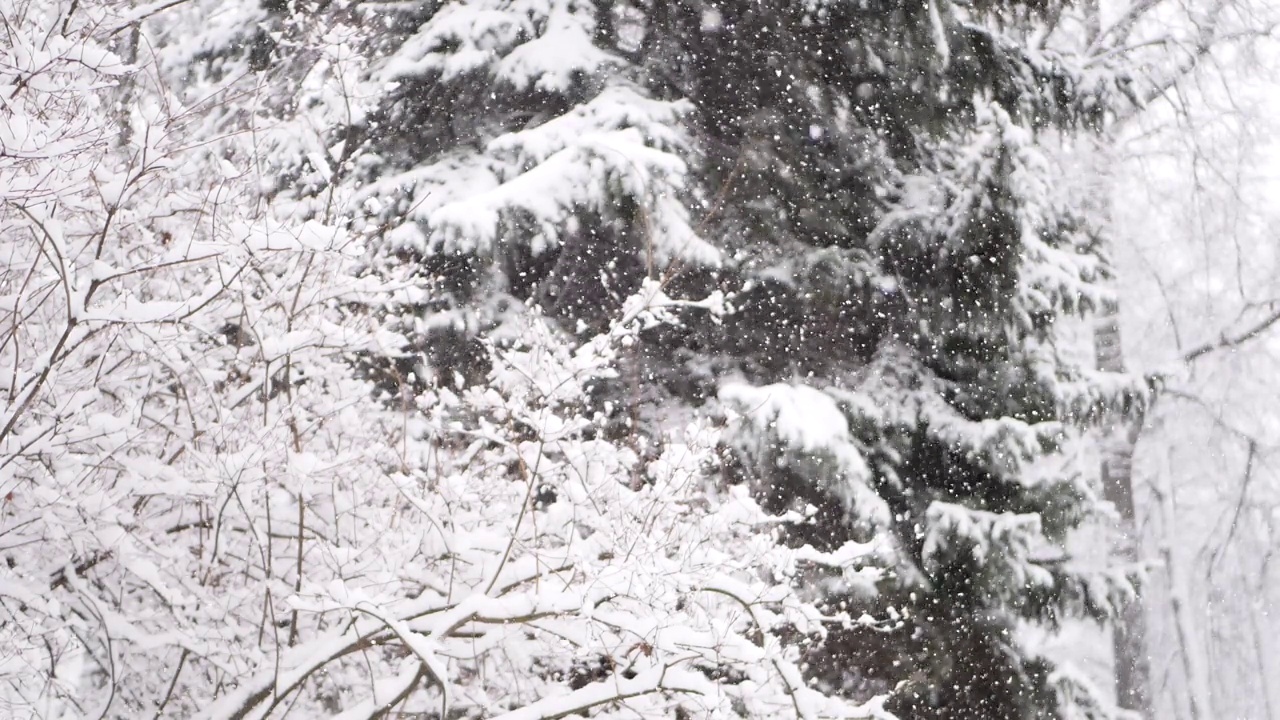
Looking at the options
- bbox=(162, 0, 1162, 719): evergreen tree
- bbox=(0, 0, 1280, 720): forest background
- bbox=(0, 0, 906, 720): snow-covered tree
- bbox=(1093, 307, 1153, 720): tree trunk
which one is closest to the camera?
bbox=(0, 0, 906, 720): snow-covered tree

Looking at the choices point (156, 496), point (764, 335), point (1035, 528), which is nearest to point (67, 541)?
point (156, 496)

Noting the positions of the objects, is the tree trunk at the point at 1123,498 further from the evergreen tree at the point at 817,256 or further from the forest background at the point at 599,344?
the evergreen tree at the point at 817,256

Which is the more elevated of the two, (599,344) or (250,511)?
(599,344)

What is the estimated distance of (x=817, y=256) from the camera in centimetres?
604

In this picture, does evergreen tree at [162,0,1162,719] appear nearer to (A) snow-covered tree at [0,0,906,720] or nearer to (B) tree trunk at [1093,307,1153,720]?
(A) snow-covered tree at [0,0,906,720]

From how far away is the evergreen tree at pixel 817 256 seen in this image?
19.2 ft

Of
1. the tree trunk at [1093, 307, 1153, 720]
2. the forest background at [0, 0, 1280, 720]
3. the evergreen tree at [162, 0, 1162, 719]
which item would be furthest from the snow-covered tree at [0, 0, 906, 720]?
the tree trunk at [1093, 307, 1153, 720]

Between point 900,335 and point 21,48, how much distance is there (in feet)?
16.4

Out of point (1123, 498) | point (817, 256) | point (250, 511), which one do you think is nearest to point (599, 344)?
point (250, 511)

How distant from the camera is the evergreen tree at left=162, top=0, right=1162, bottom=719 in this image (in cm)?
584

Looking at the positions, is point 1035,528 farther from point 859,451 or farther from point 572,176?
point 572,176

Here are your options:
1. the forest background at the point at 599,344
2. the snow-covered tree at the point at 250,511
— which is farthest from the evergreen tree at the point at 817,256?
the snow-covered tree at the point at 250,511

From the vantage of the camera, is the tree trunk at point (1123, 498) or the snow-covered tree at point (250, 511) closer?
the snow-covered tree at point (250, 511)

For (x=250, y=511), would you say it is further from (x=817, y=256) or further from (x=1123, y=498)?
(x=1123, y=498)
